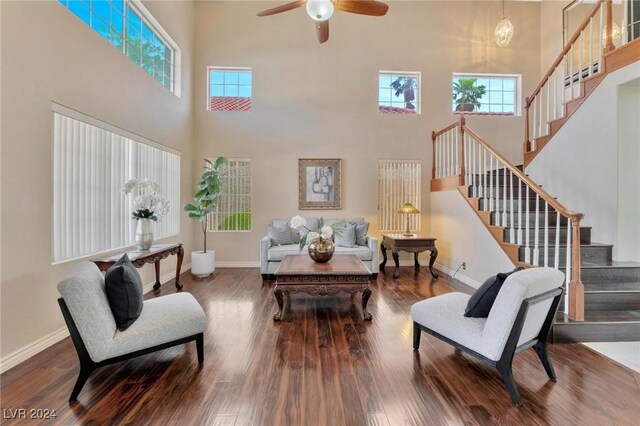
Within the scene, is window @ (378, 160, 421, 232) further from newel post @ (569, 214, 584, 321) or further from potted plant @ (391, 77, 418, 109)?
newel post @ (569, 214, 584, 321)

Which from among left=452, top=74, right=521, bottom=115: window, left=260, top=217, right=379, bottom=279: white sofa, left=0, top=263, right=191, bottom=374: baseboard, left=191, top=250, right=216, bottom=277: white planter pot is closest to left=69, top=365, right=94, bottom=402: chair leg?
left=0, top=263, right=191, bottom=374: baseboard

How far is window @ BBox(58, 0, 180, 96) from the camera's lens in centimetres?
333

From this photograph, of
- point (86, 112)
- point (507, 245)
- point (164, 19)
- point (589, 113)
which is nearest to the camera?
point (86, 112)

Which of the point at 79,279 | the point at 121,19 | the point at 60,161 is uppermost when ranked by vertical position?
the point at 121,19

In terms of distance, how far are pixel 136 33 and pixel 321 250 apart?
13.7 feet

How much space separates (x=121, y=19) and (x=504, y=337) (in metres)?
5.55

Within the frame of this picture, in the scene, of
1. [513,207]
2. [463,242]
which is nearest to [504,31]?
[513,207]

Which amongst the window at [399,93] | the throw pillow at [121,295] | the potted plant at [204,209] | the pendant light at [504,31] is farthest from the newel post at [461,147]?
the throw pillow at [121,295]

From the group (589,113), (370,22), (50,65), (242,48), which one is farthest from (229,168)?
(589,113)

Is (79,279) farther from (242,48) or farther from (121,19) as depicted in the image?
(242,48)

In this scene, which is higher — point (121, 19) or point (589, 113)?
point (121, 19)

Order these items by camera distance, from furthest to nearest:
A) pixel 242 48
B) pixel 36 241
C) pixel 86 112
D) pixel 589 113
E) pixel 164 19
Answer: pixel 242 48 → pixel 164 19 → pixel 589 113 → pixel 86 112 → pixel 36 241

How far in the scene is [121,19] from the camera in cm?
387

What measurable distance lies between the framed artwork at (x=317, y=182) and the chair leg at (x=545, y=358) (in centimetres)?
425
